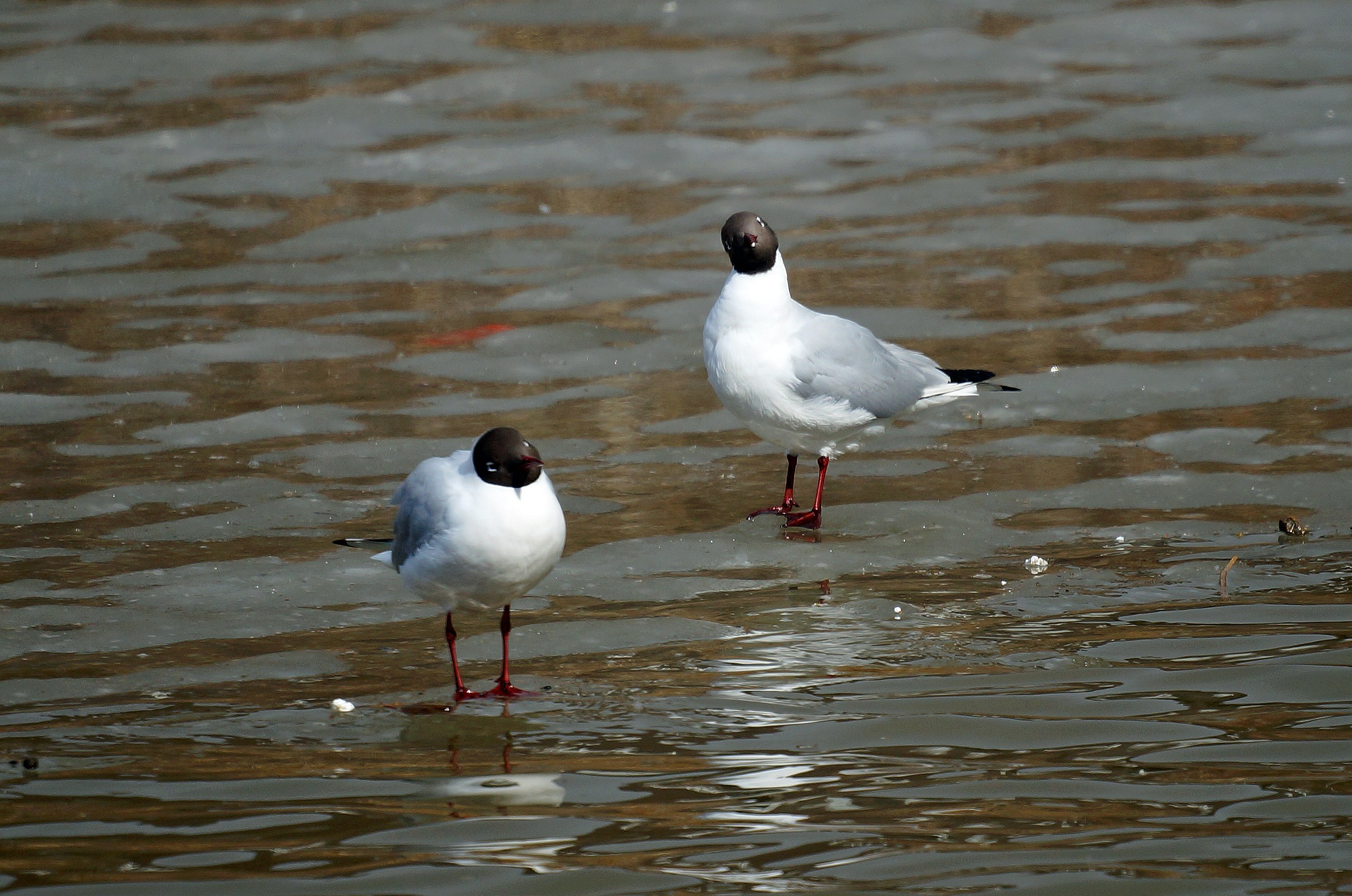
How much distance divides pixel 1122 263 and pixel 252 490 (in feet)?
17.7

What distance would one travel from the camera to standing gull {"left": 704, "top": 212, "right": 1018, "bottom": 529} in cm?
671

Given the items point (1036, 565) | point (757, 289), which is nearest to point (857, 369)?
point (757, 289)

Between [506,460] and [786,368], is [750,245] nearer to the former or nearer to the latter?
[786,368]

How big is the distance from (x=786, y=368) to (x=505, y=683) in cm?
210

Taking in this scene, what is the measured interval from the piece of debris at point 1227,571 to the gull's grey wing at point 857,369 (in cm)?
153

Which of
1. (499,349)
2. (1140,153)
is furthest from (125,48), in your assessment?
(1140,153)

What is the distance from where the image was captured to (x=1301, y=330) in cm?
871

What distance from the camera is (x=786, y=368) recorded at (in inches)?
264

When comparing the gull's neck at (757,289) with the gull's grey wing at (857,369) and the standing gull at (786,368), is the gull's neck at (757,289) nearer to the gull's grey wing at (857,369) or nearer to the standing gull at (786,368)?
the standing gull at (786,368)

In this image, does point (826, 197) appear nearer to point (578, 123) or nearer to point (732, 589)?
point (578, 123)

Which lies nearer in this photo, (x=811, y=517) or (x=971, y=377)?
(x=811, y=517)

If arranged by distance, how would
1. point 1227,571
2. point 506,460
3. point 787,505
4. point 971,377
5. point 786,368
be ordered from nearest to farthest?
point 506,460
point 1227,571
point 786,368
point 787,505
point 971,377

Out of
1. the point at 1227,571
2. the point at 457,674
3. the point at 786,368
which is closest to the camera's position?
the point at 457,674

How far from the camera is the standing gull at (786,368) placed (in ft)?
22.0
